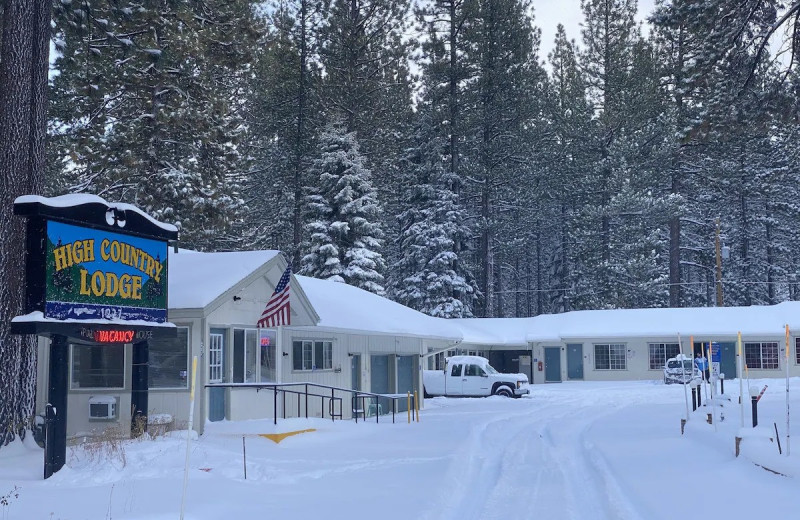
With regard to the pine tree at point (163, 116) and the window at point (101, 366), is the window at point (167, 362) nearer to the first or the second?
the window at point (101, 366)

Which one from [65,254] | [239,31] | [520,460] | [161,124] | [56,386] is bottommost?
[520,460]

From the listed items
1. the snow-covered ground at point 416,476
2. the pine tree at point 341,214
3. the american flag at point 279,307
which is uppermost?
the pine tree at point 341,214

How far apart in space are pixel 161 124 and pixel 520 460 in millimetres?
17462

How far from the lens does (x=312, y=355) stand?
25.1 metres

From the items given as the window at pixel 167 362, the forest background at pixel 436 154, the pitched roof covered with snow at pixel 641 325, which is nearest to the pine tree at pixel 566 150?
the forest background at pixel 436 154

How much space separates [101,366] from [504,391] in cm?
2299

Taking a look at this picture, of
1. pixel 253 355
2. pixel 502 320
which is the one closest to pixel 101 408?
pixel 253 355

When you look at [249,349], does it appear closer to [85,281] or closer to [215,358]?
[215,358]

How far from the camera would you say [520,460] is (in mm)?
16875

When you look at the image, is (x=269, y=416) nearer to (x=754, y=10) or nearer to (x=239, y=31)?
(x=239, y=31)

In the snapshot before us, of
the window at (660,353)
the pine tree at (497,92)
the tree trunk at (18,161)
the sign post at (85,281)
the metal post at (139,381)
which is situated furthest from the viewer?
the pine tree at (497,92)

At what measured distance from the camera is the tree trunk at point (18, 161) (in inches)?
601

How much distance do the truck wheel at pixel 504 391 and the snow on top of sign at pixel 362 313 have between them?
3.76 m

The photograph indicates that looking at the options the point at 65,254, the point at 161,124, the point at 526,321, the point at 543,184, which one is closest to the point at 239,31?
the point at 161,124
